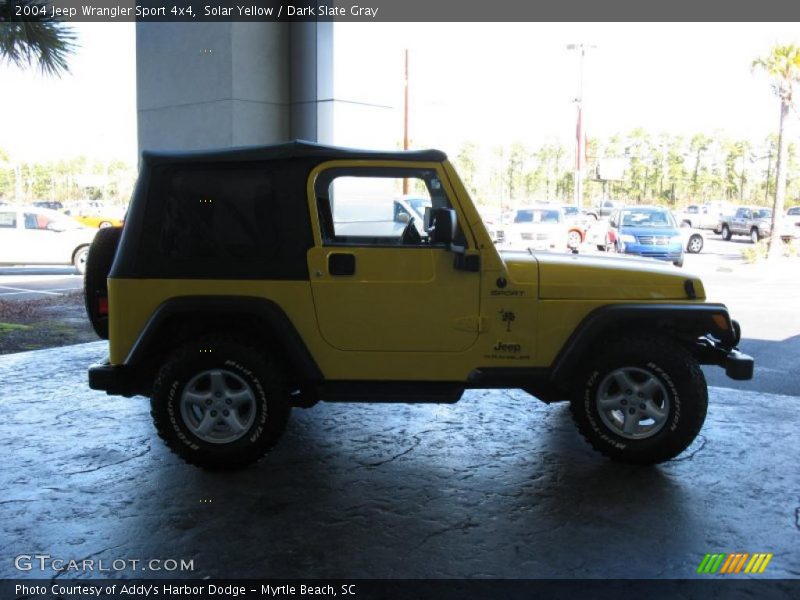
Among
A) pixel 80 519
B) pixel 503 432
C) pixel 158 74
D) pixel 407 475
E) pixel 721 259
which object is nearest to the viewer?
pixel 80 519

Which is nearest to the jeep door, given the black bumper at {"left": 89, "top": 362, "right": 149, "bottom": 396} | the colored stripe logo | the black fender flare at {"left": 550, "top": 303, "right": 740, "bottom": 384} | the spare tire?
the black fender flare at {"left": 550, "top": 303, "right": 740, "bottom": 384}

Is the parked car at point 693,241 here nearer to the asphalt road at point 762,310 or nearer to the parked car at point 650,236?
the asphalt road at point 762,310

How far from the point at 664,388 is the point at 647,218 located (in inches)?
701

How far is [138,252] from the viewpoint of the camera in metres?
4.52

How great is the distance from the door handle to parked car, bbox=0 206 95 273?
44.5 feet

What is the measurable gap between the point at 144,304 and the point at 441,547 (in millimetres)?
2304

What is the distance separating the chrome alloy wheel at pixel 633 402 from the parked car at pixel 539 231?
1548 cm

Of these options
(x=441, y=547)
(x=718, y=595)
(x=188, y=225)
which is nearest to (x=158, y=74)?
(x=188, y=225)

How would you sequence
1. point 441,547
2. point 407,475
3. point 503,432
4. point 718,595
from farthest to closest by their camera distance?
point 503,432 → point 407,475 → point 441,547 → point 718,595

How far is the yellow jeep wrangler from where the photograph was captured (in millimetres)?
4473

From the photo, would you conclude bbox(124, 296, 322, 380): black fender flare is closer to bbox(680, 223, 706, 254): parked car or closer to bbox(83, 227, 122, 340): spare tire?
bbox(83, 227, 122, 340): spare tire

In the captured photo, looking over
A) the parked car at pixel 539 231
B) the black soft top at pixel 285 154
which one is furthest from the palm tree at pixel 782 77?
the black soft top at pixel 285 154

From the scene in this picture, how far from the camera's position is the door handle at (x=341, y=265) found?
14.8 ft

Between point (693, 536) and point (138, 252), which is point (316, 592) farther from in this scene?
point (138, 252)
